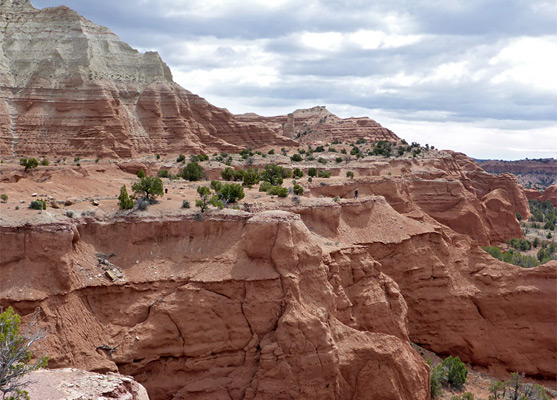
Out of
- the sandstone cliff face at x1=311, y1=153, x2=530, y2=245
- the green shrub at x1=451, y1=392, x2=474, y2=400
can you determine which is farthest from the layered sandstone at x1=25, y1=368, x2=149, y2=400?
the sandstone cliff face at x1=311, y1=153, x2=530, y2=245

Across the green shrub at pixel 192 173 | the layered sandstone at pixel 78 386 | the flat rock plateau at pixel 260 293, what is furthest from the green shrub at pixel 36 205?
the green shrub at pixel 192 173

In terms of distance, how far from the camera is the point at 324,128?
89375 mm

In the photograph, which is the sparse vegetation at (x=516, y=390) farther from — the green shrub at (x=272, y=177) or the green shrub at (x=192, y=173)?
the green shrub at (x=192, y=173)

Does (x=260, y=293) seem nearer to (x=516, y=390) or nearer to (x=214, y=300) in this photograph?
(x=214, y=300)

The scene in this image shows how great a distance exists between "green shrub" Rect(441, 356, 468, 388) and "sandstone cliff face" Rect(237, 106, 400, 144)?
58536 millimetres

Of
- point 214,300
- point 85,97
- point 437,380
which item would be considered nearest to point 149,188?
point 214,300

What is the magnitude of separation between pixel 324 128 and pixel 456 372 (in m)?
68.2

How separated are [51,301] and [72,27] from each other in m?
50.6

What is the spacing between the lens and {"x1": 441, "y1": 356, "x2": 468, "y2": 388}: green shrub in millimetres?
24844

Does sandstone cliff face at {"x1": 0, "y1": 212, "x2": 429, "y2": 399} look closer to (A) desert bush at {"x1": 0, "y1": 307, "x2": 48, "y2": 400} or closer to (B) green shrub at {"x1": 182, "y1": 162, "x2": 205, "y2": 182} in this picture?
(A) desert bush at {"x1": 0, "y1": 307, "x2": 48, "y2": 400}

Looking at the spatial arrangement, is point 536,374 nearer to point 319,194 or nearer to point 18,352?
point 319,194

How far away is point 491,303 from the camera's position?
2758 centimetres

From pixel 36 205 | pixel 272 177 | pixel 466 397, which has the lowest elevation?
pixel 466 397

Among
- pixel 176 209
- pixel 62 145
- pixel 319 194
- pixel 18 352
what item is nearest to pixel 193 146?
pixel 62 145
